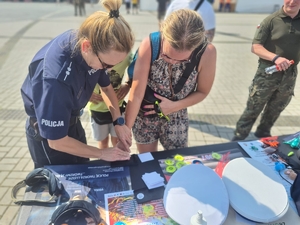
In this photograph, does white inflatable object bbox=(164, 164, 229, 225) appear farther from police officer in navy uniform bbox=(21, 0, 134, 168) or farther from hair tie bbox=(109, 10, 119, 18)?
hair tie bbox=(109, 10, 119, 18)

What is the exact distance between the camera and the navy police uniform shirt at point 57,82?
3.38 feet

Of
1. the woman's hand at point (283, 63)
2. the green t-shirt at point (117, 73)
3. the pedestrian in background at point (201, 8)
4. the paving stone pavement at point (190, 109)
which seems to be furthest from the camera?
the pedestrian in background at point (201, 8)

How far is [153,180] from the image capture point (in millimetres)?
Result: 1255

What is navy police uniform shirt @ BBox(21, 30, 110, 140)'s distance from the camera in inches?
40.6

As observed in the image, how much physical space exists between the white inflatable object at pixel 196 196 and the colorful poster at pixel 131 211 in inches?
2.1

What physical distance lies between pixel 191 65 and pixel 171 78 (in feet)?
0.49

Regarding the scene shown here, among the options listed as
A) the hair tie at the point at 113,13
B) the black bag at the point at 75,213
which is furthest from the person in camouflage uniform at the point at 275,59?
the black bag at the point at 75,213

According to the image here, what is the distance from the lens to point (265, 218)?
1.05 metres

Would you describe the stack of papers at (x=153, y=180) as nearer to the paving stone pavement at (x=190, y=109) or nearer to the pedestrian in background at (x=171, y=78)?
the pedestrian in background at (x=171, y=78)

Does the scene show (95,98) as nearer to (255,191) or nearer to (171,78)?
(171,78)

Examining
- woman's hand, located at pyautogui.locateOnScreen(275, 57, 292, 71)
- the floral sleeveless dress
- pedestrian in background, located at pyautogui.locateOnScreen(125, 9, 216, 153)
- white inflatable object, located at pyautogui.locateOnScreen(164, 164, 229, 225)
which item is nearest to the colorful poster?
white inflatable object, located at pyautogui.locateOnScreen(164, 164, 229, 225)

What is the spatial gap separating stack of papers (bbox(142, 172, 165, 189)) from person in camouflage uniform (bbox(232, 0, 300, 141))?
157 cm

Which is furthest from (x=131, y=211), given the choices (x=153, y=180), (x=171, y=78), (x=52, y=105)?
(x=171, y=78)

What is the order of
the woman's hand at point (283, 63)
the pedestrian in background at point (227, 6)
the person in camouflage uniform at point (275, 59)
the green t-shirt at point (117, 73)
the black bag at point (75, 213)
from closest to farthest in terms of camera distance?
1. the black bag at point (75, 213)
2. the green t-shirt at point (117, 73)
3. the woman's hand at point (283, 63)
4. the person in camouflage uniform at point (275, 59)
5. the pedestrian in background at point (227, 6)
